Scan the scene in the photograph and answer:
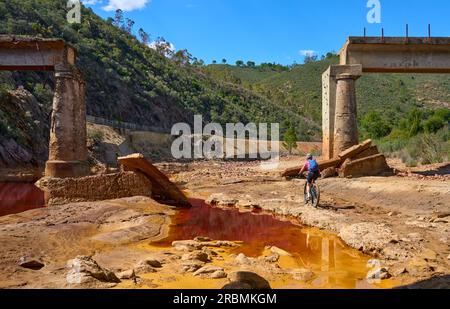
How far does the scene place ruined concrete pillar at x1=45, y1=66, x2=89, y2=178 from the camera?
49.1ft

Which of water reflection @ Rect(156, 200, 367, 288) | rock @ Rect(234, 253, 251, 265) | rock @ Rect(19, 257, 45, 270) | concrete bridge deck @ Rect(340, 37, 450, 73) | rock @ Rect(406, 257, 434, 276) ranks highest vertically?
concrete bridge deck @ Rect(340, 37, 450, 73)

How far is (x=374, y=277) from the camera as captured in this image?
18.8 ft

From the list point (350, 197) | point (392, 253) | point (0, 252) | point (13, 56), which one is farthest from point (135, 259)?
point (13, 56)

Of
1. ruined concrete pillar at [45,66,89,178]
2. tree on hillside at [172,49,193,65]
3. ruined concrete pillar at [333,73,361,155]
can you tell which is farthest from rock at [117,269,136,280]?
tree on hillside at [172,49,193,65]

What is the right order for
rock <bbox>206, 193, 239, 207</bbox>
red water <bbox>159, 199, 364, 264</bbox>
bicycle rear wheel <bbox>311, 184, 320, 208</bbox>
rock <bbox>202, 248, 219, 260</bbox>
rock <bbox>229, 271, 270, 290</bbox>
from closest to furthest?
rock <bbox>229, 271, 270, 290</bbox> → rock <bbox>202, 248, 219, 260</bbox> → red water <bbox>159, 199, 364, 264</bbox> → bicycle rear wheel <bbox>311, 184, 320, 208</bbox> → rock <bbox>206, 193, 239, 207</bbox>

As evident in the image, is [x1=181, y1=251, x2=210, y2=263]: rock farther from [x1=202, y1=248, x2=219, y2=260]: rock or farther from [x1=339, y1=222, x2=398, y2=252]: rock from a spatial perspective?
[x1=339, y1=222, x2=398, y2=252]: rock

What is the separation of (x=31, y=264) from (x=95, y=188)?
19.7 feet

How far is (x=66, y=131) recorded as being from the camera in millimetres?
15227

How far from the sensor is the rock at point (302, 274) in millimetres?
5777

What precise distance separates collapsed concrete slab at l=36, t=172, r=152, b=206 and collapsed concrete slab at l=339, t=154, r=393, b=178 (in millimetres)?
7030

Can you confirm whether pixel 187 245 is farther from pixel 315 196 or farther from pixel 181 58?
pixel 181 58

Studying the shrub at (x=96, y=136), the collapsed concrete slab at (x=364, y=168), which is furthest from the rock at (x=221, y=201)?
the shrub at (x=96, y=136)

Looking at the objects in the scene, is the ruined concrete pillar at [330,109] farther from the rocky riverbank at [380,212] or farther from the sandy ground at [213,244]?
the sandy ground at [213,244]

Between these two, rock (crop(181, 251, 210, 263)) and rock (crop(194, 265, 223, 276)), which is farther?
rock (crop(181, 251, 210, 263))
